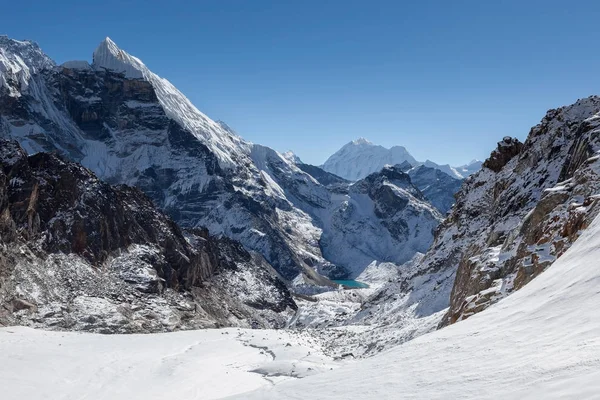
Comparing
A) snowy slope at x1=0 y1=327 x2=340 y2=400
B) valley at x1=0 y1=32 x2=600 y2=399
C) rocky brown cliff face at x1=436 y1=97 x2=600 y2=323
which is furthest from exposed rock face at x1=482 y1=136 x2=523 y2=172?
snowy slope at x1=0 y1=327 x2=340 y2=400

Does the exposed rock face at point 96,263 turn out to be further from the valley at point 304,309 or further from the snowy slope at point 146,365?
the snowy slope at point 146,365

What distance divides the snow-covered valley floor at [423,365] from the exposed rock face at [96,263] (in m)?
28.5

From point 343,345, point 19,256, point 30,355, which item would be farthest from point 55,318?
point 343,345

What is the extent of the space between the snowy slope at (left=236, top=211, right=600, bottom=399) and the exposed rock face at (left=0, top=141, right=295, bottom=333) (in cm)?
4989

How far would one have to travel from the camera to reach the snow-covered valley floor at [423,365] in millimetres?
9742

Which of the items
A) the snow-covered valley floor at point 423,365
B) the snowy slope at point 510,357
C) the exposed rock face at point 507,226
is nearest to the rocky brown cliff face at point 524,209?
the exposed rock face at point 507,226

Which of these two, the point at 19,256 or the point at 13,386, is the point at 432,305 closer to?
the point at 13,386

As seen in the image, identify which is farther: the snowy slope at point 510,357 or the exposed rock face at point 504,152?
the exposed rock face at point 504,152

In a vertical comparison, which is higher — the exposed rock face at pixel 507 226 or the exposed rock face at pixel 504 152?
the exposed rock face at pixel 504 152

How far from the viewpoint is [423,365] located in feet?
40.8

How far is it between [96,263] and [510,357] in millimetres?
71289

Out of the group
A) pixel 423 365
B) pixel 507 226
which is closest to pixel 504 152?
pixel 507 226

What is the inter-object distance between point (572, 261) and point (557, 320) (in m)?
4.76

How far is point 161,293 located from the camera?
7562 centimetres
